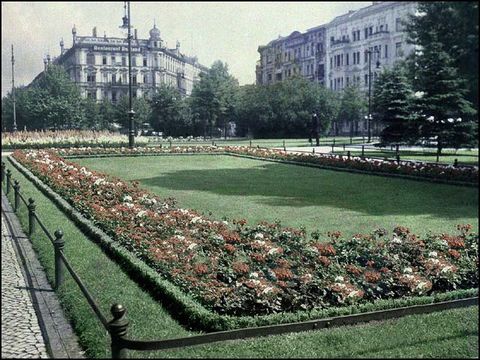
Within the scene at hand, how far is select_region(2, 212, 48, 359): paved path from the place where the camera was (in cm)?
436

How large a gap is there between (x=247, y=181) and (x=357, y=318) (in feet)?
39.1

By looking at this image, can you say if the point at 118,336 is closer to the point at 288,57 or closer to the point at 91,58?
the point at 288,57

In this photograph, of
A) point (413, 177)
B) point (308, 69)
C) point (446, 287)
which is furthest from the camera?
point (413, 177)

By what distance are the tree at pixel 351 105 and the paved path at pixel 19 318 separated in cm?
4097

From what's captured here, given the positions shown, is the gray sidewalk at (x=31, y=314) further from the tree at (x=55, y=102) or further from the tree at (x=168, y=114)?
the tree at (x=55, y=102)

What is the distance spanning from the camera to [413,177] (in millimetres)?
15812

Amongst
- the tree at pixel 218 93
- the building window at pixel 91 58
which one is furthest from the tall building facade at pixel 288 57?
the building window at pixel 91 58

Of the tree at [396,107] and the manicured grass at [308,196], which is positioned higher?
the tree at [396,107]

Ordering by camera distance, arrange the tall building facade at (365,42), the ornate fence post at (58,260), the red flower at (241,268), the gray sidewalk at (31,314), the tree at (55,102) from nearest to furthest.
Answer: the gray sidewalk at (31,314)
the red flower at (241,268)
the ornate fence post at (58,260)
the tall building facade at (365,42)
the tree at (55,102)

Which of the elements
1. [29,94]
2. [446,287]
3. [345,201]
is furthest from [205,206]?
[29,94]

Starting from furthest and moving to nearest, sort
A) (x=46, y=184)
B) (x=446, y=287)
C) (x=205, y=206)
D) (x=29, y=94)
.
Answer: (x=29, y=94)
(x=46, y=184)
(x=205, y=206)
(x=446, y=287)

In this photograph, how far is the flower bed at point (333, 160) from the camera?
14763 mm

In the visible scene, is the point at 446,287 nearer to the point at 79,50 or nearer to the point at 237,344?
the point at 237,344

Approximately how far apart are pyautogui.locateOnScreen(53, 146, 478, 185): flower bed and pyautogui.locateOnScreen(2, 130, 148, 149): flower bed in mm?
3681
